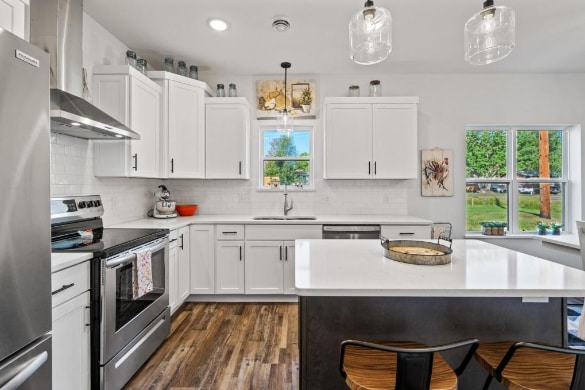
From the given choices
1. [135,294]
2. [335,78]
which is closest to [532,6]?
[335,78]

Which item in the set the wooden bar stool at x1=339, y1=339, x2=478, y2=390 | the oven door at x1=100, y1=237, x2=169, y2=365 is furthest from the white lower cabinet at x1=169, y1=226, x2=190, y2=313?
the wooden bar stool at x1=339, y1=339, x2=478, y2=390

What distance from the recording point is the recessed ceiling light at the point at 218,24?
8.91ft

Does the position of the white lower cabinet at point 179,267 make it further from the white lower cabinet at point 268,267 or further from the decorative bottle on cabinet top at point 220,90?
the decorative bottle on cabinet top at point 220,90

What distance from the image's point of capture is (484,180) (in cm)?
403

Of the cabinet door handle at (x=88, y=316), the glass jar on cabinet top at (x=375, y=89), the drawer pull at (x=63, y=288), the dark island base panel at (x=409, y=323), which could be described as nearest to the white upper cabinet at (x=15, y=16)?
the drawer pull at (x=63, y=288)

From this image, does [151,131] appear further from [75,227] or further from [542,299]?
[542,299]

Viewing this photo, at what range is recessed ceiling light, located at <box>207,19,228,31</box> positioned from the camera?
8.91ft

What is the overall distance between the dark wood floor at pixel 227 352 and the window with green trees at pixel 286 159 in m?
1.62

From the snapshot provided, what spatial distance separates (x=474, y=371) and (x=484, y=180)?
128 inches

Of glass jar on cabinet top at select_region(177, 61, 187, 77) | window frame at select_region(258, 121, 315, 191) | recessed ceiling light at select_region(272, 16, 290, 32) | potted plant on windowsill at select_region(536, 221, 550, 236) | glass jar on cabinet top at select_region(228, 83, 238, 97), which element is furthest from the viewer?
window frame at select_region(258, 121, 315, 191)

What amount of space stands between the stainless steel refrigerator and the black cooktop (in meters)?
0.60

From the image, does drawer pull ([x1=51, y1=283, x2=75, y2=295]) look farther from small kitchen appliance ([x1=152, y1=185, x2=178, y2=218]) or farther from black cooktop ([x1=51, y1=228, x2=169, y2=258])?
small kitchen appliance ([x1=152, y1=185, x2=178, y2=218])

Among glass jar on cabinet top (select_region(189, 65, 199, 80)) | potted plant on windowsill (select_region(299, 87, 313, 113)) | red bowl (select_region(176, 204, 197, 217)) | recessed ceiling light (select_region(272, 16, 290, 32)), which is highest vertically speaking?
recessed ceiling light (select_region(272, 16, 290, 32))

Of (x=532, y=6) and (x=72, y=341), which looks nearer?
(x=72, y=341)
